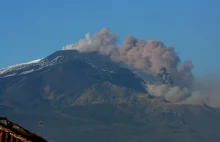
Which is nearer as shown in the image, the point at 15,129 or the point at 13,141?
the point at 13,141

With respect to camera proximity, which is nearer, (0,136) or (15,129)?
(0,136)

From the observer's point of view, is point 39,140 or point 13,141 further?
point 39,140

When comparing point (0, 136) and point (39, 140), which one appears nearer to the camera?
point (0, 136)

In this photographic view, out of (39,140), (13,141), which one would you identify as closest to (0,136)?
(13,141)

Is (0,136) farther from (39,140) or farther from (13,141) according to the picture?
(39,140)
